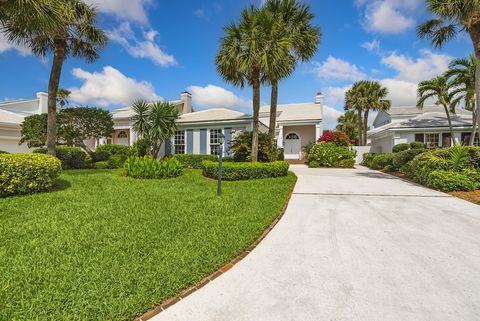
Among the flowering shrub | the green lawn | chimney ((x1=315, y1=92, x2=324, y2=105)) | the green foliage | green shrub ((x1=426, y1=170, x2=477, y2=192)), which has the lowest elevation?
the green lawn

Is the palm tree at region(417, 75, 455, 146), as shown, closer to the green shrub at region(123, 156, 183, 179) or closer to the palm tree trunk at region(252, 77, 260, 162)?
the palm tree trunk at region(252, 77, 260, 162)

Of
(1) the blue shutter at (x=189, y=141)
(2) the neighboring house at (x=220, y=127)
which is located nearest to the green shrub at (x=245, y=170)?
(2) the neighboring house at (x=220, y=127)

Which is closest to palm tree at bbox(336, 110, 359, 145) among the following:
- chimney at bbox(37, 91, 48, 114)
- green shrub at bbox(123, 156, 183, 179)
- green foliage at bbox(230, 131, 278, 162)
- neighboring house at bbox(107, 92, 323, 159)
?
neighboring house at bbox(107, 92, 323, 159)

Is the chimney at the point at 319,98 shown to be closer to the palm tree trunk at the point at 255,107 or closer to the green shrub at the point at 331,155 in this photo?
the green shrub at the point at 331,155

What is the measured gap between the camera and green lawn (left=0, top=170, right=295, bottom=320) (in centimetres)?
233

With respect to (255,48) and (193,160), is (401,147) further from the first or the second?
(193,160)

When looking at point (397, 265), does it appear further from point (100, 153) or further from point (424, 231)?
point (100, 153)

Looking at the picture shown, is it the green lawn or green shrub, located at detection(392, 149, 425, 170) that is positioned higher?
green shrub, located at detection(392, 149, 425, 170)

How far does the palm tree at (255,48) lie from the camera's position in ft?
31.1

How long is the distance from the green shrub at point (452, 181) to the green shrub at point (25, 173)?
471 inches

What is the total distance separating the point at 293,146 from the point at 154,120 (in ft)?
42.7

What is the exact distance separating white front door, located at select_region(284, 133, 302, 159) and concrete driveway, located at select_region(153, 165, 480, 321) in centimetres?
1695

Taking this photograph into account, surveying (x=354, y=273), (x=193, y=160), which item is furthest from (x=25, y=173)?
(x=193, y=160)

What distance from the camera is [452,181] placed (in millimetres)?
7660
